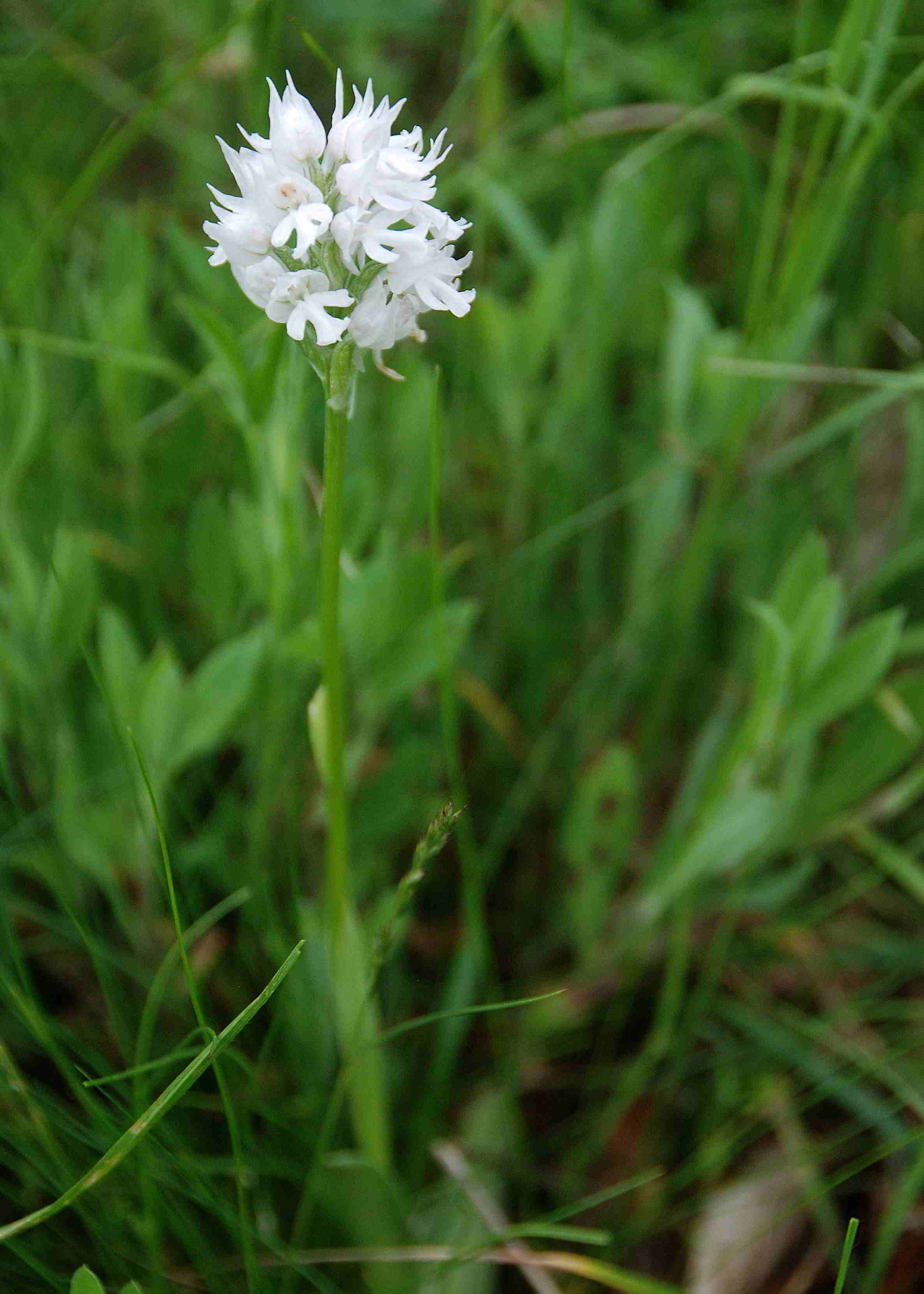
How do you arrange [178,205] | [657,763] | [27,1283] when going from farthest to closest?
1. [178,205]
2. [657,763]
3. [27,1283]

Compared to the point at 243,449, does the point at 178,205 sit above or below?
above

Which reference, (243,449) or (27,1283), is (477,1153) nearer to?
(27,1283)

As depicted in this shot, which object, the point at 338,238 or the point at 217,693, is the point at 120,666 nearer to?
the point at 217,693

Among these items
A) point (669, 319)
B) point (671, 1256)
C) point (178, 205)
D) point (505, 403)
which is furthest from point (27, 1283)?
point (178, 205)

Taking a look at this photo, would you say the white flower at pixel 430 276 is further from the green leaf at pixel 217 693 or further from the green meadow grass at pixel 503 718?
the green leaf at pixel 217 693

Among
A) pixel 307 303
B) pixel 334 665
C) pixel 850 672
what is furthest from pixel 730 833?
Result: pixel 307 303

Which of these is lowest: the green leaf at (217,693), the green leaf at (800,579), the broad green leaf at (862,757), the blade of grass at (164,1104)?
the broad green leaf at (862,757)

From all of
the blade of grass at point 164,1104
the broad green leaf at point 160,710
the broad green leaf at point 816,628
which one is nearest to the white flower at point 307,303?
the blade of grass at point 164,1104
